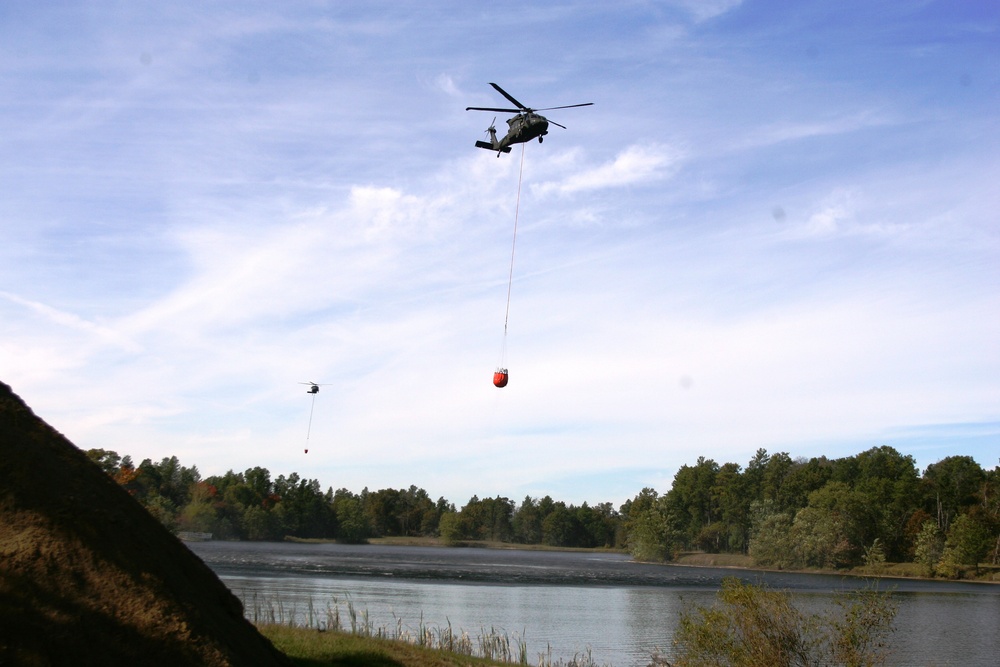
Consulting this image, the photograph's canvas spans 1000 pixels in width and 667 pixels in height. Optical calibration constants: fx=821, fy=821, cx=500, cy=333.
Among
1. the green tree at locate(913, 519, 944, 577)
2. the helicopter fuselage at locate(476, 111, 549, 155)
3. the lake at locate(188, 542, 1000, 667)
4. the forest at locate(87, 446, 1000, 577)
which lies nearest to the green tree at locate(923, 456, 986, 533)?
the forest at locate(87, 446, 1000, 577)

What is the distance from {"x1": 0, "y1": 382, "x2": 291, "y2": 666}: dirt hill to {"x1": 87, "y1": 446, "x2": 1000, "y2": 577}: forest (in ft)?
162

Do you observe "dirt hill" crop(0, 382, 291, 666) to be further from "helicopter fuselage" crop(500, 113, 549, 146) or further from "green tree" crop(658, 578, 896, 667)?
"helicopter fuselage" crop(500, 113, 549, 146)

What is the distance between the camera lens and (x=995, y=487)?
104 m

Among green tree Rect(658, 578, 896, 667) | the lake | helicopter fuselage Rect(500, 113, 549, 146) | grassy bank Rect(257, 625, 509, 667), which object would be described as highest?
helicopter fuselage Rect(500, 113, 549, 146)

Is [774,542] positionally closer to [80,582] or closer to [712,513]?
[712,513]

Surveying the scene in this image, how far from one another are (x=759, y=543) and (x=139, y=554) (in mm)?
104820

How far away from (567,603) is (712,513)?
94.0 m

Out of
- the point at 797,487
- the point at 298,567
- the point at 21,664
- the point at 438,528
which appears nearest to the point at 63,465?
the point at 21,664

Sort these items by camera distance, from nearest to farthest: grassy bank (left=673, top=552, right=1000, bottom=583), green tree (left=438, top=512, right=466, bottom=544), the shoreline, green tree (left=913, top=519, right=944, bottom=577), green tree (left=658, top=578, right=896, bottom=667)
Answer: green tree (left=658, top=578, right=896, bottom=667) → grassy bank (left=673, top=552, right=1000, bottom=583) → the shoreline → green tree (left=913, top=519, right=944, bottom=577) → green tree (left=438, top=512, right=466, bottom=544)

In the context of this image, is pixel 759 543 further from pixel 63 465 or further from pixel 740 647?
pixel 63 465

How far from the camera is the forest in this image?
99.3m

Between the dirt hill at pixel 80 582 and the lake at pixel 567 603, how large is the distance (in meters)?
14.5

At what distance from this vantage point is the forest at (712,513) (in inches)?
3910

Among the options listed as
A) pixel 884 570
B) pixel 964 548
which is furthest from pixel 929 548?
pixel 884 570
